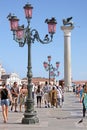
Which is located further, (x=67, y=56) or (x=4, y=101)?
(x=67, y=56)

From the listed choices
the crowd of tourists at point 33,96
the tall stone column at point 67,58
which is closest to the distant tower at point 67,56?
the tall stone column at point 67,58

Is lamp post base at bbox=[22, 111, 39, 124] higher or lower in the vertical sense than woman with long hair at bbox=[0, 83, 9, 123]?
lower

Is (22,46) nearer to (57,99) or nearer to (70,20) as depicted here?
(57,99)

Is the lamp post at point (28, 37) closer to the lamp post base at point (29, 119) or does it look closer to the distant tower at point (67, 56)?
the lamp post base at point (29, 119)

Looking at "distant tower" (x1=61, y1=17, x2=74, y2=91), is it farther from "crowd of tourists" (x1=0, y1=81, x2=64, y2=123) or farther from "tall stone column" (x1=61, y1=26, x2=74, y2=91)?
"crowd of tourists" (x1=0, y1=81, x2=64, y2=123)

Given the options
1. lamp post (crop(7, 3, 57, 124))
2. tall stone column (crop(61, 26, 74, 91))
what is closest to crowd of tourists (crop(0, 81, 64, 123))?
lamp post (crop(7, 3, 57, 124))

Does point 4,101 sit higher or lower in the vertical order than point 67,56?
lower

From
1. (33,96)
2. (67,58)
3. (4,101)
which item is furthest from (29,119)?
(67,58)

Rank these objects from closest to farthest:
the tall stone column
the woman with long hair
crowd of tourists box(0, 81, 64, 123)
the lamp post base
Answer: the lamp post base → the woman with long hair → crowd of tourists box(0, 81, 64, 123) → the tall stone column

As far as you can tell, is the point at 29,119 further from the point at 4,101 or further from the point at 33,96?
the point at 33,96

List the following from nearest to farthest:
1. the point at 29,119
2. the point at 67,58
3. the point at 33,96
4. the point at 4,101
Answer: the point at 29,119, the point at 4,101, the point at 33,96, the point at 67,58

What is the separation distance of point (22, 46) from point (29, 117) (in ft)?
9.87

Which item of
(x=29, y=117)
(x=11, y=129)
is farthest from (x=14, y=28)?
(x=11, y=129)

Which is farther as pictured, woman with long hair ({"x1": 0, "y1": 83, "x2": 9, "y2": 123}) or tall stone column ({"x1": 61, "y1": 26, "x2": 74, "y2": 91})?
tall stone column ({"x1": 61, "y1": 26, "x2": 74, "y2": 91})
